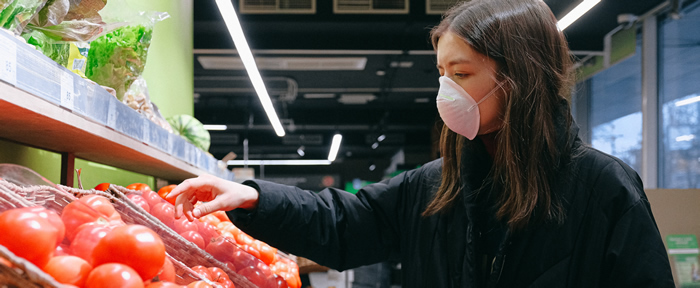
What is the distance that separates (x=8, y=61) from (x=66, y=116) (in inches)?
9.8

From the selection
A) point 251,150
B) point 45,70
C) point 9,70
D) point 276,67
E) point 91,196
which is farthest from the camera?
point 251,150

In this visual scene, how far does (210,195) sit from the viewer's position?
1281mm

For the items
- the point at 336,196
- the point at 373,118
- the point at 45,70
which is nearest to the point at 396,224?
the point at 336,196

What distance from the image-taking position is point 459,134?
4.81ft

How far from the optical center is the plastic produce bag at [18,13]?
0.93 m

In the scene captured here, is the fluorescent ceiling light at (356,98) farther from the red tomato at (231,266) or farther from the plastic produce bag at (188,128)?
the red tomato at (231,266)

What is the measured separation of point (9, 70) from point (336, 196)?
0.91m

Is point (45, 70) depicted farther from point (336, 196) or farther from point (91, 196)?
point (336, 196)

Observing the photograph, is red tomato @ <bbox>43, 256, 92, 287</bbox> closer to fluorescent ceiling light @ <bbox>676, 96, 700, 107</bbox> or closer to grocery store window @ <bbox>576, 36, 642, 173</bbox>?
fluorescent ceiling light @ <bbox>676, 96, 700, 107</bbox>

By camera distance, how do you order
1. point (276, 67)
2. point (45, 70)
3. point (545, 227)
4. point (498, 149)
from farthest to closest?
point (276, 67), point (498, 149), point (545, 227), point (45, 70)

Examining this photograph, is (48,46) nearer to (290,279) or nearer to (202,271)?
(202,271)

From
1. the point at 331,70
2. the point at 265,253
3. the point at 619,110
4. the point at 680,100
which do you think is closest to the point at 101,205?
the point at 265,253

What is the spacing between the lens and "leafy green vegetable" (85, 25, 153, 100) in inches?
62.2

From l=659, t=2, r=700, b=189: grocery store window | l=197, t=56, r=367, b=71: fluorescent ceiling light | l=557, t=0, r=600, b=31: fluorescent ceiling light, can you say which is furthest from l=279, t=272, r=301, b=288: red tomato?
l=197, t=56, r=367, b=71: fluorescent ceiling light
